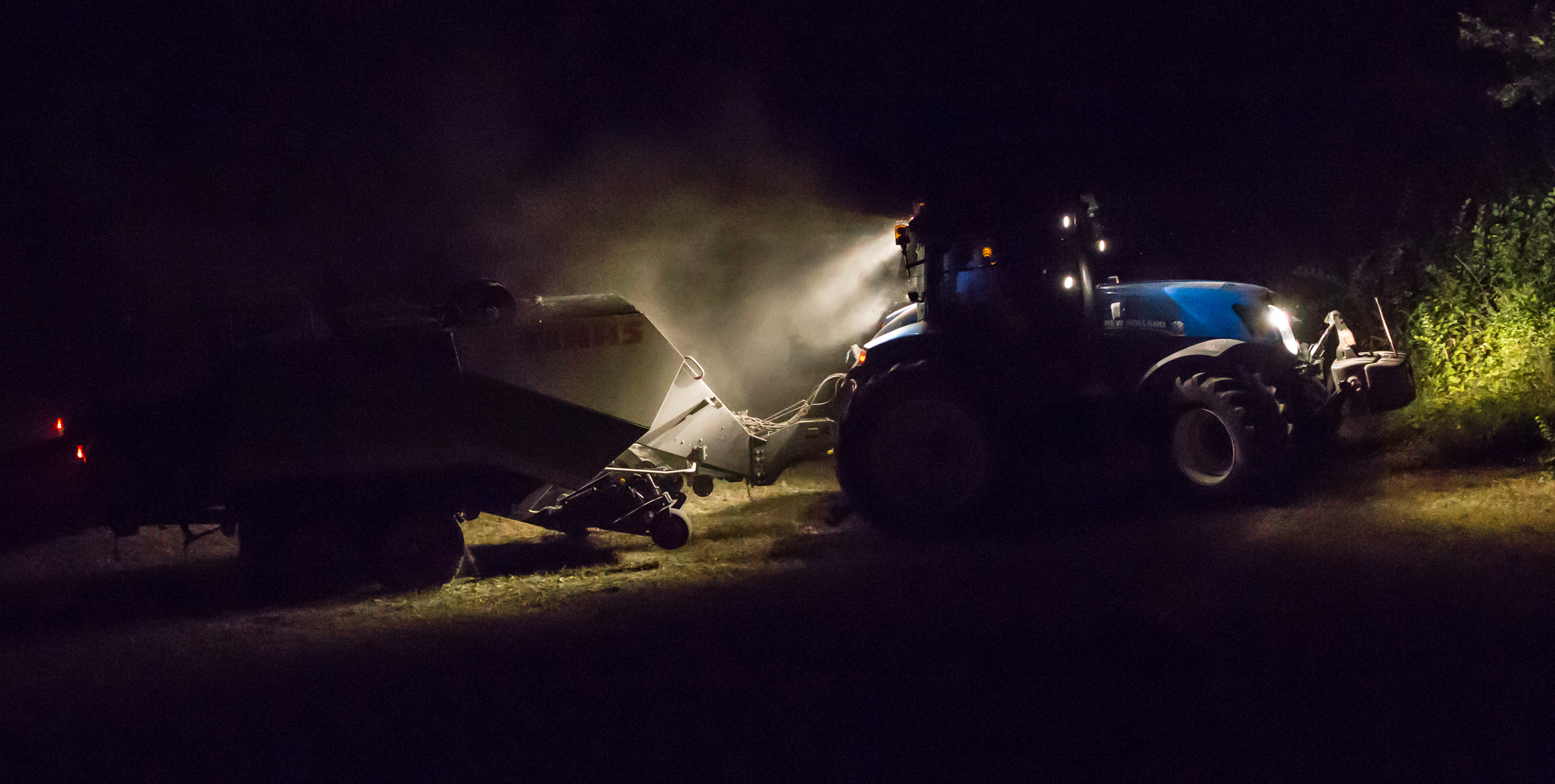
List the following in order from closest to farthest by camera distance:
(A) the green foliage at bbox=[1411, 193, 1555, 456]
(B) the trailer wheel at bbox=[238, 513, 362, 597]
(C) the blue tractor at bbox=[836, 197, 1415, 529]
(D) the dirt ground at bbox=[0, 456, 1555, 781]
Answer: (D) the dirt ground at bbox=[0, 456, 1555, 781] < (B) the trailer wheel at bbox=[238, 513, 362, 597] < (C) the blue tractor at bbox=[836, 197, 1415, 529] < (A) the green foliage at bbox=[1411, 193, 1555, 456]

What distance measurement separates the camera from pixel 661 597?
23.6 ft

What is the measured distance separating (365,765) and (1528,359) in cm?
1047

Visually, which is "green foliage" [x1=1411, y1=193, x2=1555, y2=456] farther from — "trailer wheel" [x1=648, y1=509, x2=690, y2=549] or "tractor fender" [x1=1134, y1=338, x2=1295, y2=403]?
"trailer wheel" [x1=648, y1=509, x2=690, y2=549]

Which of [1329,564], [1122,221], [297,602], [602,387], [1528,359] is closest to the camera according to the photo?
[1329,564]

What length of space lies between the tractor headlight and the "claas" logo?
16.0ft

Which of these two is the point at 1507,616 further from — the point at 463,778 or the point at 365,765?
the point at 365,765

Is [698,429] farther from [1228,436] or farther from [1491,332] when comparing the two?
[1491,332]

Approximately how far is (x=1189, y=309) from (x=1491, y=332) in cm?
407

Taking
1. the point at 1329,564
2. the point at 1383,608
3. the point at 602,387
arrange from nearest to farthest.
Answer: the point at 1383,608 < the point at 1329,564 < the point at 602,387

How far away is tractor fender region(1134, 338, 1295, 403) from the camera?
8.67 metres

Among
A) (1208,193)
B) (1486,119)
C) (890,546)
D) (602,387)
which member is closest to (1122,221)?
(1208,193)

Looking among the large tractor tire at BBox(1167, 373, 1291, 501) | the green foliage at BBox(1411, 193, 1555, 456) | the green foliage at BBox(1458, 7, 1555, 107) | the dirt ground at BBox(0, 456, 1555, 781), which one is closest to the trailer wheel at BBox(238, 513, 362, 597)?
the dirt ground at BBox(0, 456, 1555, 781)

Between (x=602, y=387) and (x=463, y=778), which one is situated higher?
(x=602, y=387)

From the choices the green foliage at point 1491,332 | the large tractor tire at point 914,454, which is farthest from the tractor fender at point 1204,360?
the green foliage at point 1491,332
